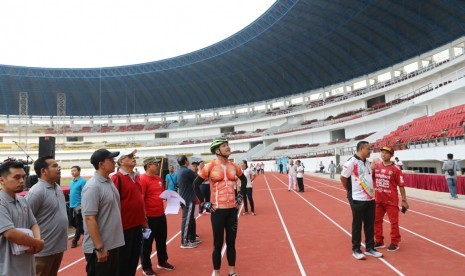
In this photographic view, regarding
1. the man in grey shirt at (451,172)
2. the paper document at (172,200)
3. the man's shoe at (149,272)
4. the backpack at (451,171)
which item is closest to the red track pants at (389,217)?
the paper document at (172,200)

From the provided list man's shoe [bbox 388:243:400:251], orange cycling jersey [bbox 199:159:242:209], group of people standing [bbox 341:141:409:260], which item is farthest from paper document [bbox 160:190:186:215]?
man's shoe [bbox 388:243:400:251]

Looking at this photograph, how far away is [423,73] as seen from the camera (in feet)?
109

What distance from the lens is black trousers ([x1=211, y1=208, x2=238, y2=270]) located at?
4.49m

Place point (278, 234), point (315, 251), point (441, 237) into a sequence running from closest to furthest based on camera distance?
point (315, 251)
point (441, 237)
point (278, 234)

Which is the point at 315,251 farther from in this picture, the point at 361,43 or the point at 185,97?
the point at 185,97

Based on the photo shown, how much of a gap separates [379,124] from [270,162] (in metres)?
15.5

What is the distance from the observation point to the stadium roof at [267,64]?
3334 centimetres

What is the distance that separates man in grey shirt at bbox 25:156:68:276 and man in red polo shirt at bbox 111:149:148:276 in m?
0.66

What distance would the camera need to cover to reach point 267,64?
48625mm

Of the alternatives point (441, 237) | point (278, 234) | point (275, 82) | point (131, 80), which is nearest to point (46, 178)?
point (278, 234)

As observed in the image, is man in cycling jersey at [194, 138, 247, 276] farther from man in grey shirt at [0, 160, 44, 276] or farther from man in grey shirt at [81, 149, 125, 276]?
man in grey shirt at [0, 160, 44, 276]

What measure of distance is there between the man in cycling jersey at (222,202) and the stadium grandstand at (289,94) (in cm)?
547

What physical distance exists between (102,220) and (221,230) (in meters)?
1.77

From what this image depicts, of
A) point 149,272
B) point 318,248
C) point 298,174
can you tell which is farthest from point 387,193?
point 298,174
